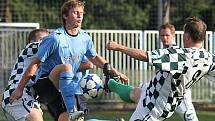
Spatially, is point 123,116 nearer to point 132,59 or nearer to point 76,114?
point 132,59

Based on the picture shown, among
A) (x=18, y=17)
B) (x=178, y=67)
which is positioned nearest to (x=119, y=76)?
(x=178, y=67)

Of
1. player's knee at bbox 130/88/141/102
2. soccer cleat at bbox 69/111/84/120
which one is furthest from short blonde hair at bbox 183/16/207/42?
soccer cleat at bbox 69/111/84/120

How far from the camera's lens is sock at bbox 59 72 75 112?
26.1 ft

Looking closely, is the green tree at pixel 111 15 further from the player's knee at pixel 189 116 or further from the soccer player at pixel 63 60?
the soccer player at pixel 63 60

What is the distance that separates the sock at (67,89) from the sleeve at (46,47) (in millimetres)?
307

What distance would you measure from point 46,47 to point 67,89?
508mm

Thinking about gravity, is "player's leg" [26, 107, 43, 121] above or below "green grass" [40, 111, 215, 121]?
above

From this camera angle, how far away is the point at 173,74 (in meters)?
7.59

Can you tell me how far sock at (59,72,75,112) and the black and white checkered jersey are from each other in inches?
29.7

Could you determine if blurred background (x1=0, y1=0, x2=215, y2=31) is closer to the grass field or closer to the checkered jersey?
the grass field

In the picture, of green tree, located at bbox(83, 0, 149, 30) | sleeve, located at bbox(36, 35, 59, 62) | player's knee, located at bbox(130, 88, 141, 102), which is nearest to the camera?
sleeve, located at bbox(36, 35, 59, 62)

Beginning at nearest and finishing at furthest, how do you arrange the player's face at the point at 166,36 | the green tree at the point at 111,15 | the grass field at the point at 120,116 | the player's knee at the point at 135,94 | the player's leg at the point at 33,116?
the player's knee at the point at 135,94
the player's leg at the point at 33,116
the player's face at the point at 166,36
the grass field at the point at 120,116
the green tree at the point at 111,15

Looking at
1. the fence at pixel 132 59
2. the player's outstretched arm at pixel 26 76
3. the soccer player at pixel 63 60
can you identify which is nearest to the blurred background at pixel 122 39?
the fence at pixel 132 59

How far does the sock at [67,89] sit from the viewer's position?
7.94m
